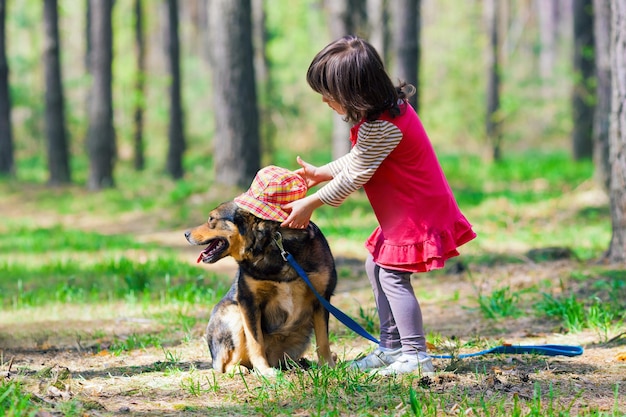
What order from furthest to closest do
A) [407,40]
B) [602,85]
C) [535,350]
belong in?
[407,40] < [602,85] < [535,350]

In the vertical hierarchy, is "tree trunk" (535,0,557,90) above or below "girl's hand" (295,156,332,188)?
above

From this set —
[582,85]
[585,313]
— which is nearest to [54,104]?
[582,85]

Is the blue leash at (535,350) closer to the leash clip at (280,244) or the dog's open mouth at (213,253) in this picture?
the leash clip at (280,244)

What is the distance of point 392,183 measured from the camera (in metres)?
4.30

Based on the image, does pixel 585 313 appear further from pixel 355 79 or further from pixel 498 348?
pixel 355 79

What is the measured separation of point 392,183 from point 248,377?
1448 mm

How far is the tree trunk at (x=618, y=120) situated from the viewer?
677 cm

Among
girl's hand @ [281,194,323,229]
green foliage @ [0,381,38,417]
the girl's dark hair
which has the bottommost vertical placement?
green foliage @ [0,381,38,417]

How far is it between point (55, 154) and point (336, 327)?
52.1ft

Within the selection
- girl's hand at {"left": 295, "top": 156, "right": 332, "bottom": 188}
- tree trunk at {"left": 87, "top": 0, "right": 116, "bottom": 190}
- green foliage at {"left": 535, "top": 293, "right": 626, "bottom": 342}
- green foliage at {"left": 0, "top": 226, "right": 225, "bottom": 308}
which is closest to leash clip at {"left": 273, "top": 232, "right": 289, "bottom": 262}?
girl's hand at {"left": 295, "top": 156, "right": 332, "bottom": 188}

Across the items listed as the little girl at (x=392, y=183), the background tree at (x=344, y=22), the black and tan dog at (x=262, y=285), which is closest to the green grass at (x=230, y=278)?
the black and tan dog at (x=262, y=285)

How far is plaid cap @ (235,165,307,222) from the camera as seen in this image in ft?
14.0

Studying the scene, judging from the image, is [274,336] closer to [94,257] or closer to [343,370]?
[343,370]

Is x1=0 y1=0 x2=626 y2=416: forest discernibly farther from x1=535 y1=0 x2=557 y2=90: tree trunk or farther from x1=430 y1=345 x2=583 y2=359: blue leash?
x1=535 y1=0 x2=557 y2=90: tree trunk
